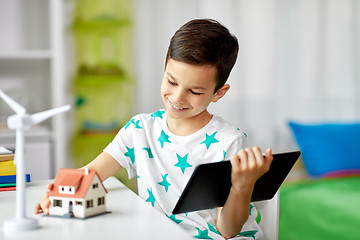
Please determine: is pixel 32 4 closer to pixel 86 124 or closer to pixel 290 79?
pixel 86 124

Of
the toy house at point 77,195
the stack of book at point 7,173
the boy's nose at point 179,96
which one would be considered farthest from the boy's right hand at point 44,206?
the boy's nose at point 179,96

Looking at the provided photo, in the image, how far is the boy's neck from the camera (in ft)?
4.32

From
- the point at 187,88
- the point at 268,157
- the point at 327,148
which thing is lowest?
the point at 327,148

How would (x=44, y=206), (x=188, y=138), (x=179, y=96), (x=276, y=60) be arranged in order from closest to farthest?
(x=44, y=206) < (x=179, y=96) < (x=188, y=138) < (x=276, y=60)

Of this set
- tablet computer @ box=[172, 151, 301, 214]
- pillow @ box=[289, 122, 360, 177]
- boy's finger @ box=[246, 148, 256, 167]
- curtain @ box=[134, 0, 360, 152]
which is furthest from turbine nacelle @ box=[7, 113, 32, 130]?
pillow @ box=[289, 122, 360, 177]

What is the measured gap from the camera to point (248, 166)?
99 cm

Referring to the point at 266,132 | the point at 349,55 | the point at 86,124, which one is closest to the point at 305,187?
the point at 266,132

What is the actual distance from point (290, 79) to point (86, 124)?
Answer: 1146 mm

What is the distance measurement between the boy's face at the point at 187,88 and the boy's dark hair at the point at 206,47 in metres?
0.02

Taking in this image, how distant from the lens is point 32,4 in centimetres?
269

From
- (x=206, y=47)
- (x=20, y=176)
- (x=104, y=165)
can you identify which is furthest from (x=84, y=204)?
(x=206, y=47)

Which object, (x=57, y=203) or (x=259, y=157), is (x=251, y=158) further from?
(x=57, y=203)

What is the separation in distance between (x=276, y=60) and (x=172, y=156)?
1705mm

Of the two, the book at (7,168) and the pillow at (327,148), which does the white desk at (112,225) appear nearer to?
the book at (7,168)
